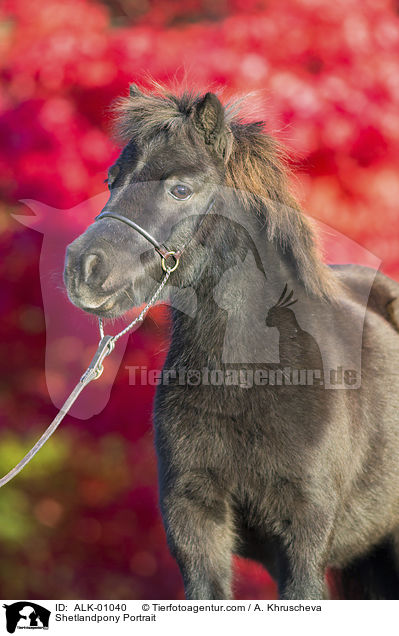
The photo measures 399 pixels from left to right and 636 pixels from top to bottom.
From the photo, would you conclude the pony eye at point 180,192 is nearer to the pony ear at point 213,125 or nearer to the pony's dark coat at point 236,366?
the pony's dark coat at point 236,366

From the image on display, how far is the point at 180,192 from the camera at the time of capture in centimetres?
207

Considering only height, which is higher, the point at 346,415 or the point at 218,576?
the point at 346,415

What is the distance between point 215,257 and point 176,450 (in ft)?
1.93

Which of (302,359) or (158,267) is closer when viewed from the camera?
(158,267)

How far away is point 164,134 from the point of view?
213 cm

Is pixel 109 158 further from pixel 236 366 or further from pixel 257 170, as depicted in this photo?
pixel 236 366

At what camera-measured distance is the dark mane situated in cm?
218

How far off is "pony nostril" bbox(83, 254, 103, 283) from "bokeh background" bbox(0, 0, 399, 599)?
142 cm

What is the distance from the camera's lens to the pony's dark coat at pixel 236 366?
211 centimetres
